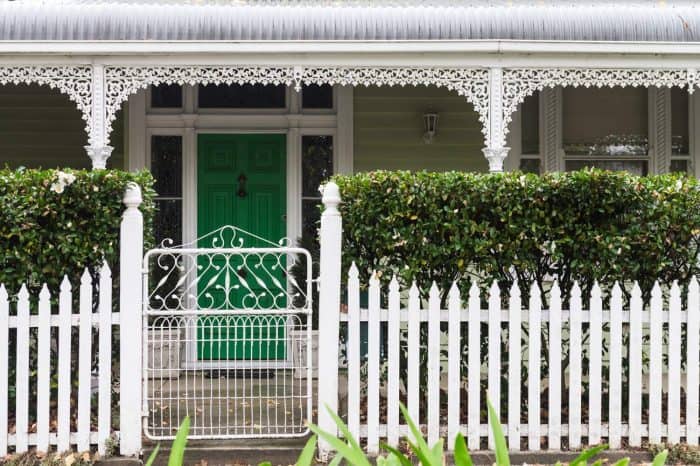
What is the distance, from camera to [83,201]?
481 centimetres

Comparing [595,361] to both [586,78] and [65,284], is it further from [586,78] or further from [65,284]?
[586,78]

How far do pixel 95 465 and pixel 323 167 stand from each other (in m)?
4.92

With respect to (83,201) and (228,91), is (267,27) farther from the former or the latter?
(83,201)

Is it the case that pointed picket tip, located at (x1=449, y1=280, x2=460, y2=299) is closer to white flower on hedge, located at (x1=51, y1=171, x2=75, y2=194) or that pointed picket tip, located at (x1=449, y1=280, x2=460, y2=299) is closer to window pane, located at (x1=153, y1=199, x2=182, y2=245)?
white flower on hedge, located at (x1=51, y1=171, x2=75, y2=194)

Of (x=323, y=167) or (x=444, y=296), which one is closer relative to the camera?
(x=444, y=296)

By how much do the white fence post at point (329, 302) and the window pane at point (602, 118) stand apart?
16.3 ft

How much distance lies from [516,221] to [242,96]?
489 centimetres

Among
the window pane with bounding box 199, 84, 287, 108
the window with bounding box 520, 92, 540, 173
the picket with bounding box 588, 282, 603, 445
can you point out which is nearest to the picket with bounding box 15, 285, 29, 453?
the picket with bounding box 588, 282, 603, 445

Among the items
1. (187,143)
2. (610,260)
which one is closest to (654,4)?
(610,260)

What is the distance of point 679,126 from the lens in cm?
898

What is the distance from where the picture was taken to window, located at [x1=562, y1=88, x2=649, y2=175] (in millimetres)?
8969

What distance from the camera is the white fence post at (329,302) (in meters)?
4.83

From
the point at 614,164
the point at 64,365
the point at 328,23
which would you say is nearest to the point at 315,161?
the point at 328,23

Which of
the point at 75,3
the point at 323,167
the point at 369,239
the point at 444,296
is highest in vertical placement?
the point at 75,3
